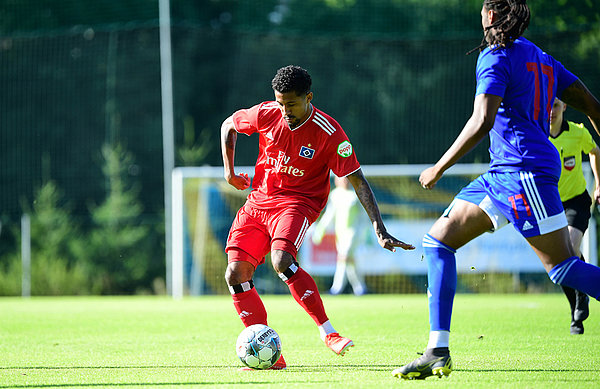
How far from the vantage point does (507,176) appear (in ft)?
15.2

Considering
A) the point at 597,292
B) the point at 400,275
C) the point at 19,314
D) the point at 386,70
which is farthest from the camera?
the point at 386,70

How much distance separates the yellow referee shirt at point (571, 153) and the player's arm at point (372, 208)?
10.2 feet

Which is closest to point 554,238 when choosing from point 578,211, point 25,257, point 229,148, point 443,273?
point 443,273

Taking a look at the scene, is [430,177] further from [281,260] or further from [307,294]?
[307,294]

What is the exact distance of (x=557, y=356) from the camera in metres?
6.00

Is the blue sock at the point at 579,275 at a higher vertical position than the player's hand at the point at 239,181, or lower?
lower

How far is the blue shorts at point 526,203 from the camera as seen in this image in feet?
14.8

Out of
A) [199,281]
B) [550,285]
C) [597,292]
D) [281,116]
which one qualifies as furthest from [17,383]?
[550,285]

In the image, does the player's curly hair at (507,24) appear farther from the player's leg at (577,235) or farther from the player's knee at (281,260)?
the player's leg at (577,235)

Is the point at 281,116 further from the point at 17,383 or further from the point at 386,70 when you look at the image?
the point at 386,70

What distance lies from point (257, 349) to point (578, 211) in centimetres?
410

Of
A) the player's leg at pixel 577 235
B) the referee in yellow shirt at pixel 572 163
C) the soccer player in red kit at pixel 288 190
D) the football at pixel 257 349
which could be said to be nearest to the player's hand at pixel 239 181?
the soccer player in red kit at pixel 288 190

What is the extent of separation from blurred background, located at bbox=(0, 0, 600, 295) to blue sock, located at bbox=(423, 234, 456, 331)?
53.1ft

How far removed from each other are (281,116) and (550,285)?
1141 cm
